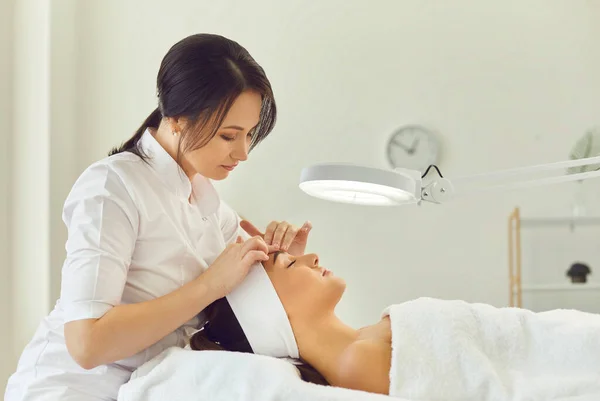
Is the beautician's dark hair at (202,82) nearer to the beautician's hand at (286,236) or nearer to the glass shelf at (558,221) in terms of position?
the beautician's hand at (286,236)

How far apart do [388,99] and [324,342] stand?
260 cm

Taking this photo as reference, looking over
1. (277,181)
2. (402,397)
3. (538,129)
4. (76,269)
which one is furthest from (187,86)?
(538,129)

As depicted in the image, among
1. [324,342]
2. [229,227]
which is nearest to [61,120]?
[229,227]

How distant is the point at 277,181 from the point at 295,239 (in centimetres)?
212

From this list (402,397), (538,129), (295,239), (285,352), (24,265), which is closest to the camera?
(402,397)

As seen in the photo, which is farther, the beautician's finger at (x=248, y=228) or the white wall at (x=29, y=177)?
the white wall at (x=29, y=177)

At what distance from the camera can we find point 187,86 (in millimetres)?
1210

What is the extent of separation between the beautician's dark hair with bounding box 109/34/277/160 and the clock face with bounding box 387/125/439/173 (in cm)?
237

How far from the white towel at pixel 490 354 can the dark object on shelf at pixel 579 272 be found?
2.48 m

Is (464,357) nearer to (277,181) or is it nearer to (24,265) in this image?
(24,265)

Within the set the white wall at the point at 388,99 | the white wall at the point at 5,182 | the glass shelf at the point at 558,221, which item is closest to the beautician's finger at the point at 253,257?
the white wall at the point at 5,182

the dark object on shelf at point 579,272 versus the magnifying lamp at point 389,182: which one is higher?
the magnifying lamp at point 389,182

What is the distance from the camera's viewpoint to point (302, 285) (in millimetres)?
1251

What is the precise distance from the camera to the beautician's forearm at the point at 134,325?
1056 millimetres
